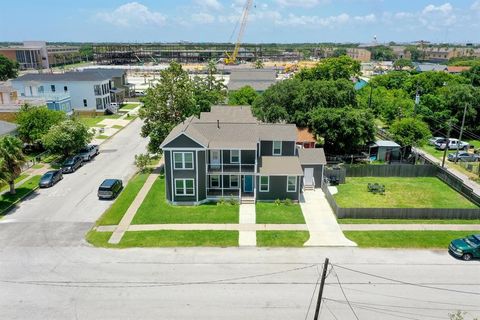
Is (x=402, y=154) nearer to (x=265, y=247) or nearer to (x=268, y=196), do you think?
(x=268, y=196)

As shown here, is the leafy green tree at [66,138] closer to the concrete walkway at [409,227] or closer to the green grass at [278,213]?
the green grass at [278,213]

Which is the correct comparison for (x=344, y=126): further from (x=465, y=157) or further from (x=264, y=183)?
(x=465, y=157)

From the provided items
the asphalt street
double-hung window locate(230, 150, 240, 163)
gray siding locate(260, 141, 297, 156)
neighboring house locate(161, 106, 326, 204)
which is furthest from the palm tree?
gray siding locate(260, 141, 297, 156)

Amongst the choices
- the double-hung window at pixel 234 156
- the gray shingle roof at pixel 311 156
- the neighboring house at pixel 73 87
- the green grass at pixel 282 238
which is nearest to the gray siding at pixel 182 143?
the double-hung window at pixel 234 156

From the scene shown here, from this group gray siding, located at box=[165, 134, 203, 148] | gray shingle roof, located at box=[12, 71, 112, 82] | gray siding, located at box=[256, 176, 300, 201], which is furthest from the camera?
gray shingle roof, located at box=[12, 71, 112, 82]

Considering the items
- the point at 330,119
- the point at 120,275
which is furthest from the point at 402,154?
the point at 120,275

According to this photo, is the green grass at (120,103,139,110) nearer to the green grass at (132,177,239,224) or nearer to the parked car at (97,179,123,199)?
the parked car at (97,179,123,199)

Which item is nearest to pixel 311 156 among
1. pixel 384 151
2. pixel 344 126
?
pixel 344 126
